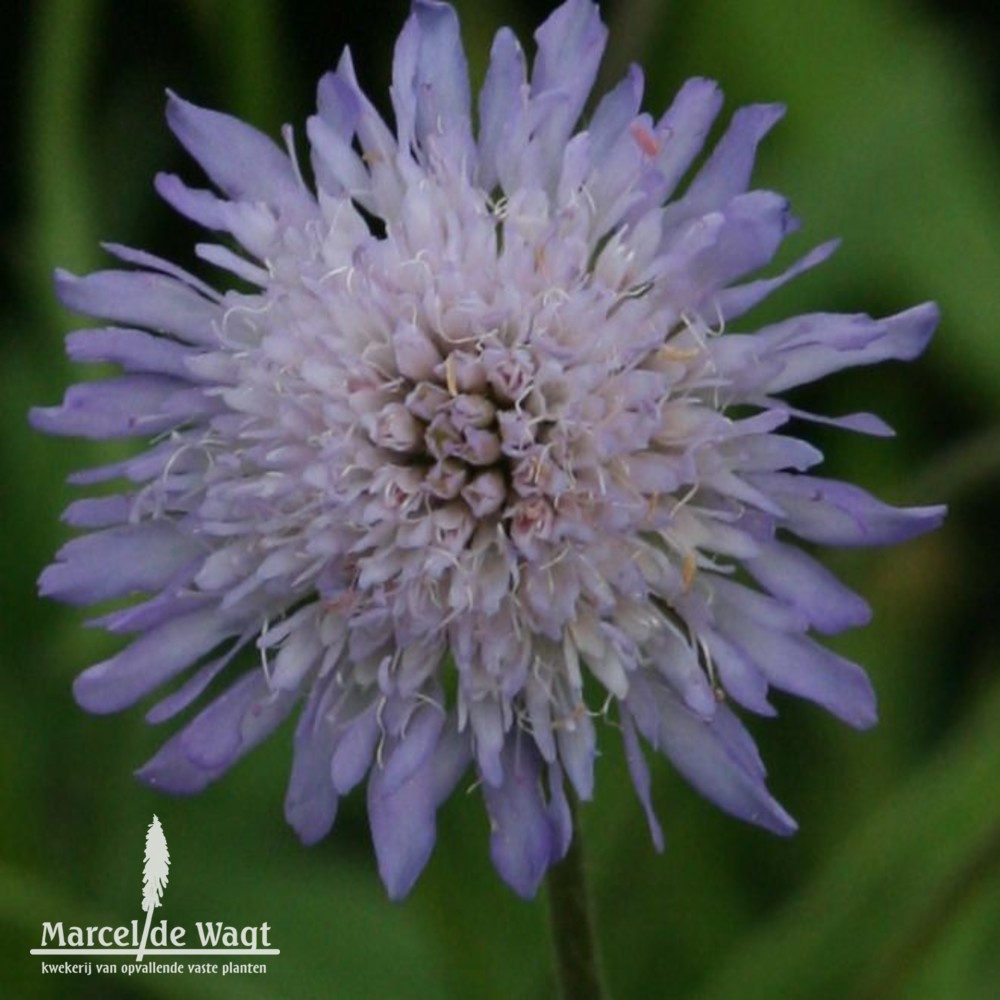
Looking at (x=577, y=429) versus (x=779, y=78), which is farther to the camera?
(x=779, y=78)

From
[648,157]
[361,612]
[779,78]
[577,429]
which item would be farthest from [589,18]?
[779,78]

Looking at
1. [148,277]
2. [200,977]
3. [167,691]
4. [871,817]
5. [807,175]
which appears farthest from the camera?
[807,175]

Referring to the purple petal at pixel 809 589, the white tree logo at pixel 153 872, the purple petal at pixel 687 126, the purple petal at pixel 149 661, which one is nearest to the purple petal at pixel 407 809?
the purple petal at pixel 149 661

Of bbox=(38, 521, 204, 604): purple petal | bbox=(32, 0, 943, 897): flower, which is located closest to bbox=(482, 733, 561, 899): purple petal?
bbox=(32, 0, 943, 897): flower

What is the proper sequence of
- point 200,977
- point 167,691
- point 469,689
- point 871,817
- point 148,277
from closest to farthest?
point 469,689
point 148,277
point 200,977
point 871,817
point 167,691

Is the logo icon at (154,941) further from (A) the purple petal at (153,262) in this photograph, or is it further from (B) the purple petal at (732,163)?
(B) the purple petal at (732,163)

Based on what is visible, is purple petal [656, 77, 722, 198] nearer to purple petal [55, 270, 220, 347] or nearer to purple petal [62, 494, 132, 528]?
purple petal [55, 270, 220, 347]

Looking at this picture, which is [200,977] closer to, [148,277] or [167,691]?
[167,691]
